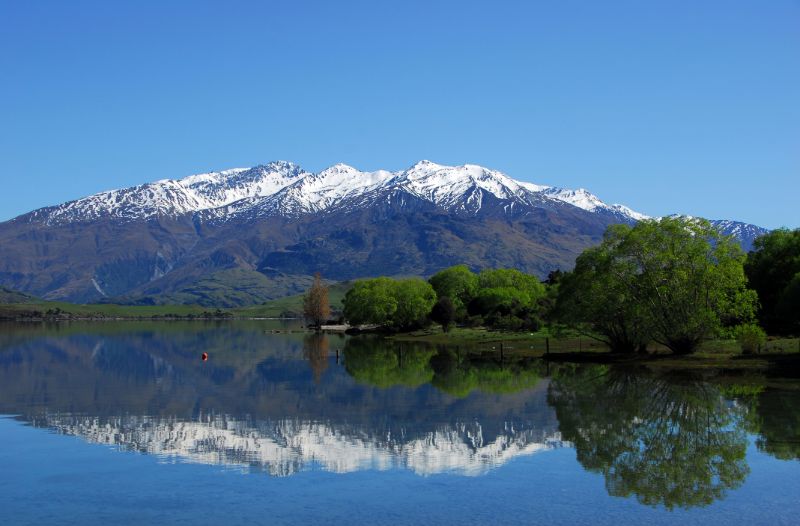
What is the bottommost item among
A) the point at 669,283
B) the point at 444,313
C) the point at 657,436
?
the point at 657,436

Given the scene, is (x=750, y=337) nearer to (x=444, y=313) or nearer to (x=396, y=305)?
(x=444, y=313)

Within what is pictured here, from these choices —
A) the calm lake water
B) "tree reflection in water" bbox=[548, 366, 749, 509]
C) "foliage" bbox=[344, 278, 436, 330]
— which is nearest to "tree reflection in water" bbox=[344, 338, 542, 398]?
the calm lake water

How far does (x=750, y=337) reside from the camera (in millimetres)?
80312

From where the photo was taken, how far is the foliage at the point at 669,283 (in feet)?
267

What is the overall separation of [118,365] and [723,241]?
7093 centimetres

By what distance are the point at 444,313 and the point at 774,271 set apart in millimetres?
76611

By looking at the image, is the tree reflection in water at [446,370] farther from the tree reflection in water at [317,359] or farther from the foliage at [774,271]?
the foliage at [774,271]

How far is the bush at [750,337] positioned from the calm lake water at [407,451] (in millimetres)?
11988

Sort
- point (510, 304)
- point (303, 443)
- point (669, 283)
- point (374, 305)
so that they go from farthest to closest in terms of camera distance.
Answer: point (374, 305), point (510, 304), point (669, 283), point (303, 443)

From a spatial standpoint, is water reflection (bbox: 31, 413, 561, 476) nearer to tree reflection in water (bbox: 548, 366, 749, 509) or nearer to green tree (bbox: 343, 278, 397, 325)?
tree reflection in water (bbox: 548, 366, 749, 509)

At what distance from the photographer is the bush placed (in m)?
80.1

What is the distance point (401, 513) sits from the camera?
29.0 m

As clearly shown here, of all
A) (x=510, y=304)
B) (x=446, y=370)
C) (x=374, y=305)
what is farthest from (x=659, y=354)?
(x=374, y=305)

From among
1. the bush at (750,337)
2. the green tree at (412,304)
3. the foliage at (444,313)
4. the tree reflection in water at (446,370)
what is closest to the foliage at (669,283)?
the bush at (750,337)
